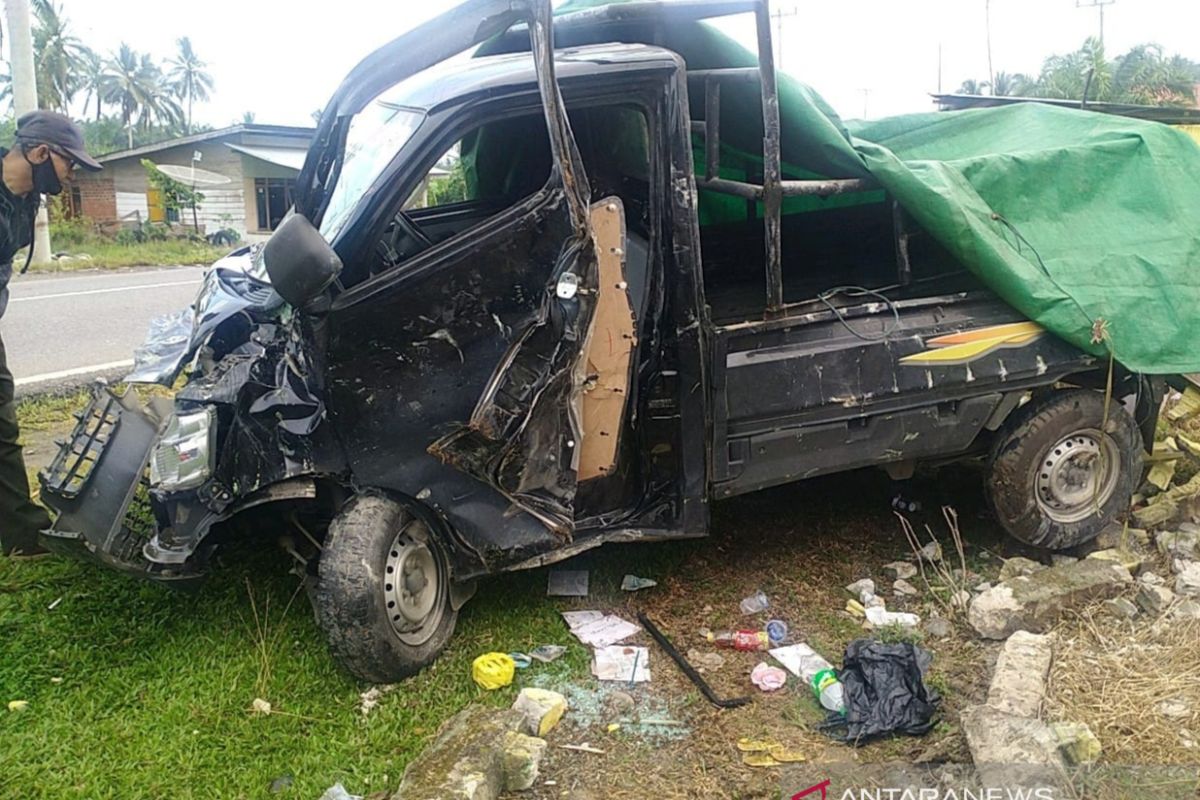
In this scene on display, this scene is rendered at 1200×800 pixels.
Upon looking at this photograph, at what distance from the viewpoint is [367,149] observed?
3.44 meters

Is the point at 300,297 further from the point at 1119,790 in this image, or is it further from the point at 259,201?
the point at 259,201

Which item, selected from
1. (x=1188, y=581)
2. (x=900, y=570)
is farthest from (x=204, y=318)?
(x=1188, y=581)

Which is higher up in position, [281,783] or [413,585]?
[413,585]

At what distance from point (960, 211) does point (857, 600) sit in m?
1.64

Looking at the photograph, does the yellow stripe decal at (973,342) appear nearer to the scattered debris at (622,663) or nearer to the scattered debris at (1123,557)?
the scattered debris at (1123,557)

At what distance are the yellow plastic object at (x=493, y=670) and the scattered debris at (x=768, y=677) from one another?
85 cm

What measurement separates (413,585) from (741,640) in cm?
123

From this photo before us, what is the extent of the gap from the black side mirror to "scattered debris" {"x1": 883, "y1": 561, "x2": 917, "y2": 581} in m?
2.68

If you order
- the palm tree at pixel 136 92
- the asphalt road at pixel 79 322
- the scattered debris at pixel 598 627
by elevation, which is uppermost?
the palm tree at pixel 136 92

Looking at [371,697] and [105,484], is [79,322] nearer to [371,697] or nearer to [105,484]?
[105,484]

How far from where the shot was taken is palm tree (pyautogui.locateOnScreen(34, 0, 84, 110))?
47594 millimetres

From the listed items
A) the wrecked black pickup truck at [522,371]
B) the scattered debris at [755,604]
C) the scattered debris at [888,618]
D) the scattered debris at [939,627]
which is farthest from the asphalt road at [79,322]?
the scattered debris at [939,627]

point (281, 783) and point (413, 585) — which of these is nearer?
point (281, 783)

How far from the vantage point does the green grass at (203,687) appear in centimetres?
277
